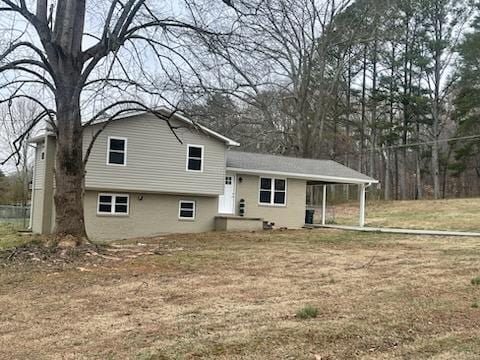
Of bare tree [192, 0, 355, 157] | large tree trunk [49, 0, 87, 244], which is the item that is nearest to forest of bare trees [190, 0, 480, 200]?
bare tree [192, 0, 355, 157]

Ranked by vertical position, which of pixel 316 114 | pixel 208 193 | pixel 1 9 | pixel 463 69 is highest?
pixel 463 69

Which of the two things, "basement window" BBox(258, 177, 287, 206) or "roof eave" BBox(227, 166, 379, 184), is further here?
"basement window" BBox(258, 177, 287, 206)

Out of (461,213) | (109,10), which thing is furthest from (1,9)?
(461,213)

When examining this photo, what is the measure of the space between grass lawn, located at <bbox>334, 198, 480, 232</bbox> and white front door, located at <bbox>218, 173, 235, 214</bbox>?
747 centimetres

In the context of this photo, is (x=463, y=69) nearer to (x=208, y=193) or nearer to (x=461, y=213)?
(x=461, y=213)

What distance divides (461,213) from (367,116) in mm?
17101

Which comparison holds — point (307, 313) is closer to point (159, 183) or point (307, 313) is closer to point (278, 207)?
point (159, 183)

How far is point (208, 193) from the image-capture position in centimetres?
1959

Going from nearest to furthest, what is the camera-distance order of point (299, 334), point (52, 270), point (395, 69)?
point (299, 334)
point (52, 270)
point (395, 69)

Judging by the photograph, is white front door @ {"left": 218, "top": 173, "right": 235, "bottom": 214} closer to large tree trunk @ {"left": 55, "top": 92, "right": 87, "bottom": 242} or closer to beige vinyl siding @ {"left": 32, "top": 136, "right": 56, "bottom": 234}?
beige vinyl siding @ {"left": 32, "top": 136, "right": 56, "bottom": 234}

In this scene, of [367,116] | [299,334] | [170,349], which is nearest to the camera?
[170,349]

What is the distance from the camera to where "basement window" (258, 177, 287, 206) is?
2200cm

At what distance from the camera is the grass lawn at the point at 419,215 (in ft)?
77.2

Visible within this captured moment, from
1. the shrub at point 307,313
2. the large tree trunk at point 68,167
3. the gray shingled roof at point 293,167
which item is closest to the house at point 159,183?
the gray shingled roof at point 293,167
